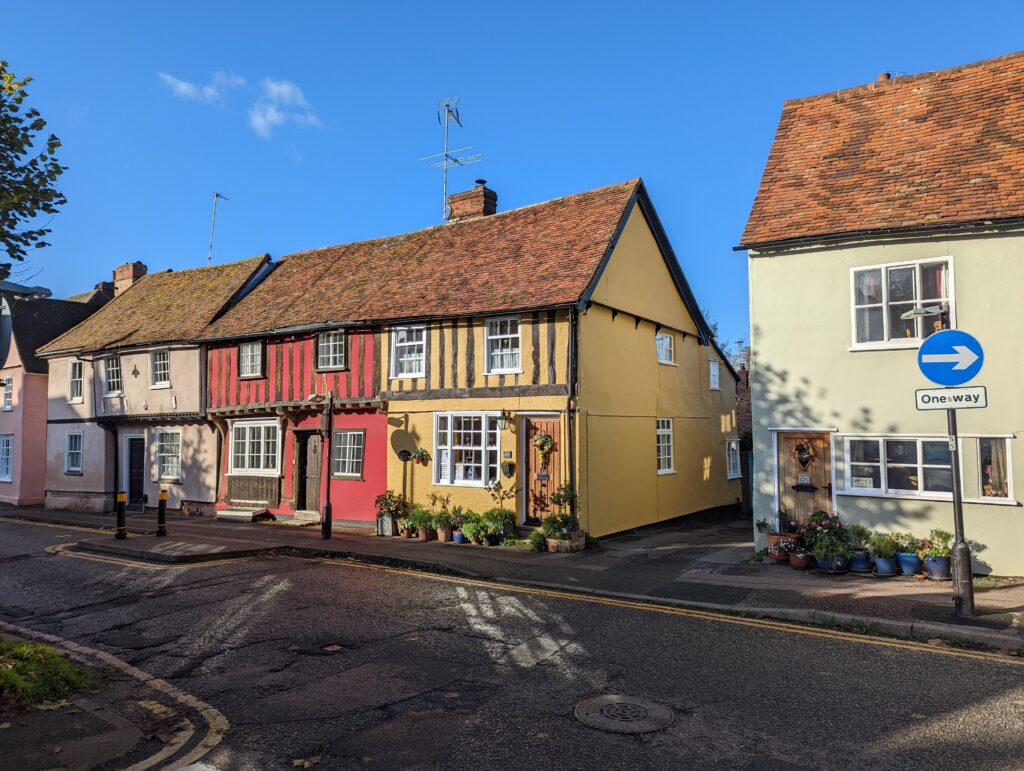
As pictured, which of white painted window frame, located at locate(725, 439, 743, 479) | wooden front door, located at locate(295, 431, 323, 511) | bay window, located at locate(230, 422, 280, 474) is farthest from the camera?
white painted window frame, located at locate(725, 439, 743, 479)

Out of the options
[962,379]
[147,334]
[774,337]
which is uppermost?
[147,334]

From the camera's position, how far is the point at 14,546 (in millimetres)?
16172

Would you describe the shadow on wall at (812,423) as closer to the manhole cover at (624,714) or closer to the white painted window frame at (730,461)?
the manhole cover at (624,714)

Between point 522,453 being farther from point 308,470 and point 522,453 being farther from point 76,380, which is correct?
point 76,380

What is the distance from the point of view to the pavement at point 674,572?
28.0 feet

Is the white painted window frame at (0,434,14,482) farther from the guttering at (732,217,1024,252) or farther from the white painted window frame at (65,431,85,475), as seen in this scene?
the guttering at (732,217,1024,252)

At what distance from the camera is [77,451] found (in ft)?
86.2

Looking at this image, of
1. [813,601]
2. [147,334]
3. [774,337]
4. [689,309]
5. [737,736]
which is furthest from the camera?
[147,334]

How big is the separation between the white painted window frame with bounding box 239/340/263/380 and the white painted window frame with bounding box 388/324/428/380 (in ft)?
16.7

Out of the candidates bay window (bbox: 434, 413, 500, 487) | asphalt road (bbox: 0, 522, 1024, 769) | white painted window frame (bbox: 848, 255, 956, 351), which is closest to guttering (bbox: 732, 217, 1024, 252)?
white painted window frame (bbox: 848, 255, 956, 351)

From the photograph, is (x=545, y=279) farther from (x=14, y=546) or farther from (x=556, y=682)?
(x=14, y=546)

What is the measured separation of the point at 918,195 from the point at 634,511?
9365 millimetres

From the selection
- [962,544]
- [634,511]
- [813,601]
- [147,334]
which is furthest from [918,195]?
[147,334]

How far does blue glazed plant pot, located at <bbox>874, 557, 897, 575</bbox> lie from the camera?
11.3m
